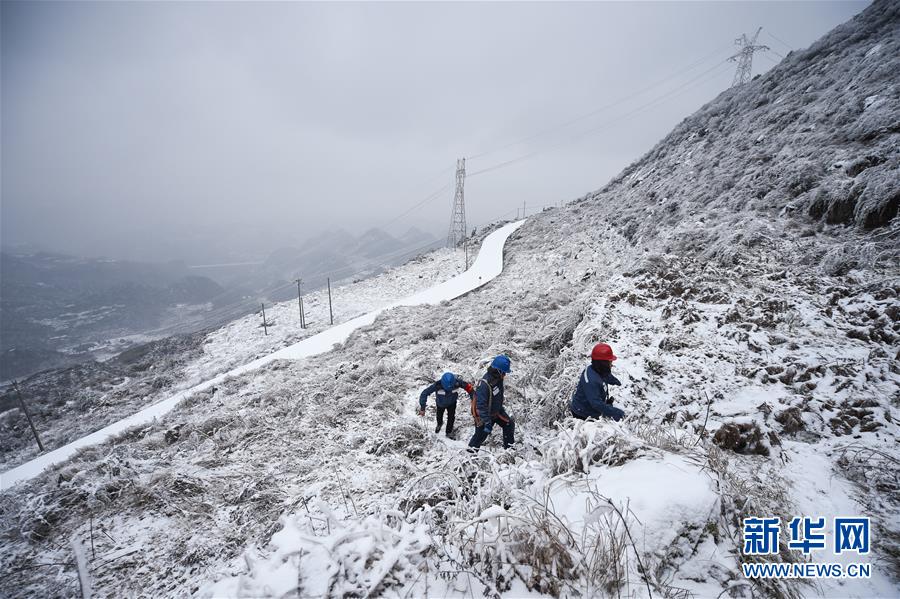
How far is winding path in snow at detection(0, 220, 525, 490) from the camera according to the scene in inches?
331

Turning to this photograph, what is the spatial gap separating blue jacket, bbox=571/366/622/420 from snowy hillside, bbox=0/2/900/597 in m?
0.30

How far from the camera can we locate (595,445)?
290 centimetres

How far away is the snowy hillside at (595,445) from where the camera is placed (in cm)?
215

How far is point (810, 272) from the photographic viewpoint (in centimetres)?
644

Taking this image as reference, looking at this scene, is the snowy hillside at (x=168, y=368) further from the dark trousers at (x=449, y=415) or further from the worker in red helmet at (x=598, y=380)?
the worker in red helmet at (x=598, y=380)

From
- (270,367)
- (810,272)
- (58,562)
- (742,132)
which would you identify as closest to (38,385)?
(270,367)

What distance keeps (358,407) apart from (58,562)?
14.1 feet

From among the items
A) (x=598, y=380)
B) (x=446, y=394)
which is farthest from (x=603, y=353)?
(x=446, y=394)

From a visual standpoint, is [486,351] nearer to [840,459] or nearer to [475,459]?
[475,459]

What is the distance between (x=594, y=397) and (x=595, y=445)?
4.32ft
